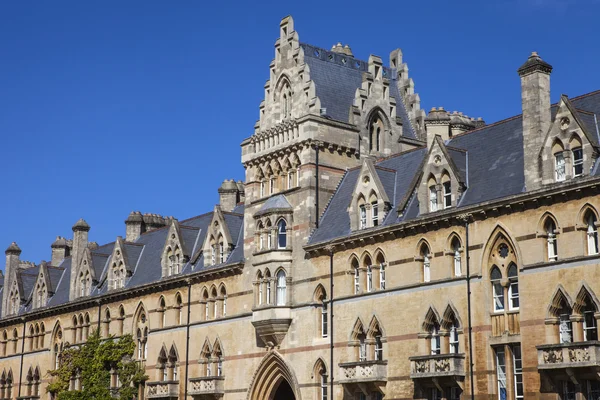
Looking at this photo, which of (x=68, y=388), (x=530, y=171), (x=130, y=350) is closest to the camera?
(x=530, y=171)

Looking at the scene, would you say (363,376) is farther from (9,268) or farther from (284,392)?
(9,268)

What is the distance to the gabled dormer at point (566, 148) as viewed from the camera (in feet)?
122

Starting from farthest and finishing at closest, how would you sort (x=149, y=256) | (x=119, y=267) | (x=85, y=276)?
(x=85, y=276) < (x=119, y=267) < (x=149, y=256)

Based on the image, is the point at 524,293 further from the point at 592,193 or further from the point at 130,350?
the point at 130,350

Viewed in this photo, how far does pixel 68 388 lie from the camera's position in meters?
69.0

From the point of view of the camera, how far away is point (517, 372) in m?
38.8

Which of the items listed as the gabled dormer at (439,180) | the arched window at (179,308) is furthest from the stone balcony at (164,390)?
the gabled dormer at (439,180)

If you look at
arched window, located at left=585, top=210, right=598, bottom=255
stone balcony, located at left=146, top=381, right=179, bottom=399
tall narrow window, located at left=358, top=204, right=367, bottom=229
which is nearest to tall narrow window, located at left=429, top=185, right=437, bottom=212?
tall narrow window, located at left=358, top=204, right=367, bottom=229

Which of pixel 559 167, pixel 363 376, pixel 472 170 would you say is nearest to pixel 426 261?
pixel 472 170

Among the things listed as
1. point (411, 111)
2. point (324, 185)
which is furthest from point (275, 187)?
point (411, 111)

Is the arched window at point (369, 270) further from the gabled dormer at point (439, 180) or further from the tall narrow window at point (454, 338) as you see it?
the tall narrow window at point (454, 338)

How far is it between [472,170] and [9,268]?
171 ft

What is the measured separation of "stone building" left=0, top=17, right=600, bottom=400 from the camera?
3778 centimetres

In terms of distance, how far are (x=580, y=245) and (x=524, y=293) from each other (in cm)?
308
